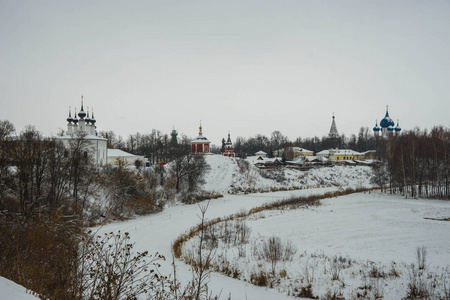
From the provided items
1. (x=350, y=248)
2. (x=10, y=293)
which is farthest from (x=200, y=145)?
(x=10, y=293)

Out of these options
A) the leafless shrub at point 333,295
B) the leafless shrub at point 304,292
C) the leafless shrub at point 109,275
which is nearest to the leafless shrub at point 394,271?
the leafless shrub at point 333,295

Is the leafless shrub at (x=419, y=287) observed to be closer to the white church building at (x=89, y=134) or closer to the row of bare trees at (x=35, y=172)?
the row of bare trees at (x=35, y=172)

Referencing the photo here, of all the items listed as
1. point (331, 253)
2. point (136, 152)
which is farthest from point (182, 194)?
point (136, 152)

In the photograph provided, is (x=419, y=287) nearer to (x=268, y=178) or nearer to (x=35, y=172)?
(x=35, y=172)

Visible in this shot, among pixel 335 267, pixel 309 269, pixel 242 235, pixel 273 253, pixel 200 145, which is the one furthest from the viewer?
pixel 200 145

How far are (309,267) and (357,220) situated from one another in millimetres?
10213

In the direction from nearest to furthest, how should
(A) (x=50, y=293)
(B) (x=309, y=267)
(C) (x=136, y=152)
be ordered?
(A) (x=50, y=293) < (B) (x=309, y=267) < (C) (x=136, y=152)

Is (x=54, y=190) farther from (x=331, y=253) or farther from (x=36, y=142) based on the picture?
(x=331, y=253)

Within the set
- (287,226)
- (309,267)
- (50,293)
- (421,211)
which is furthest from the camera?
(421,211)

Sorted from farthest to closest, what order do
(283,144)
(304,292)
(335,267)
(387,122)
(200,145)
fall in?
1. (283,144)
2. (387,122)
3. (200,145)
4. (335,267)
5. (304,292)

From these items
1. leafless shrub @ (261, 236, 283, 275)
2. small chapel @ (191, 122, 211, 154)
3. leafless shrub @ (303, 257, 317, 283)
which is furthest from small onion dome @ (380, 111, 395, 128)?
leafless shrub @ (303, 257, 317, 283)

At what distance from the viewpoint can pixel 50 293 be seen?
4.89 meters

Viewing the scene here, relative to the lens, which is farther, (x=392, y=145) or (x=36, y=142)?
(x=392, y=145)

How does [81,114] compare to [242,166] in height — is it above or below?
above
